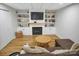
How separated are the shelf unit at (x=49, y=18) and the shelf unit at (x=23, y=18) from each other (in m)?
1.40

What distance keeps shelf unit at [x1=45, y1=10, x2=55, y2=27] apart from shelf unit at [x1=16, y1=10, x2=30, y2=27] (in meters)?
1.40

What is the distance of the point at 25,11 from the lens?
27.7ft

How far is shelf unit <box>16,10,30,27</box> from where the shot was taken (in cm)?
839

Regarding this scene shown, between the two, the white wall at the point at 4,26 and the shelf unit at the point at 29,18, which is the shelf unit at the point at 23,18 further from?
the white wall at the point at 4,26

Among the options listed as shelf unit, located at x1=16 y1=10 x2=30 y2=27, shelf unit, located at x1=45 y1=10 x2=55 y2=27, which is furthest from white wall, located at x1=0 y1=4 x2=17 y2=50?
shelf unit, located at x1=45 y1=10 x2=55 y2=27

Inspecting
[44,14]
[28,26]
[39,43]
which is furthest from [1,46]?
[44,14]

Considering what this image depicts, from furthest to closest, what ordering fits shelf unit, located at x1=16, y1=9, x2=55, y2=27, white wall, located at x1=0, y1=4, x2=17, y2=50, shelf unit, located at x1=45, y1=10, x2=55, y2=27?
1. shelf unit, located at x1=45, y1=10, x2=55, y2=27
2. shelf unit, located at x1=16, y1=9, x2=55, y2=27
3. white wall, located at x1=0, y1=4, x2=17, y2=50

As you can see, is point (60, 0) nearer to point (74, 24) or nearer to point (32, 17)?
point (74, 24)

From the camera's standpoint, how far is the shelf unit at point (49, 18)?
854 cm

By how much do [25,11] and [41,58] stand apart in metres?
7.95

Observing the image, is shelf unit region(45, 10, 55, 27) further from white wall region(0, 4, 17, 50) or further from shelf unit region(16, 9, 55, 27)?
white wall region(0, 4, 17, 50)

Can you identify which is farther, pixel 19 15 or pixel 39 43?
pixel 19 15

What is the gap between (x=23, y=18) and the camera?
332 inches

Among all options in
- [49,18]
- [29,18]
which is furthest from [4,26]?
[49,18]
